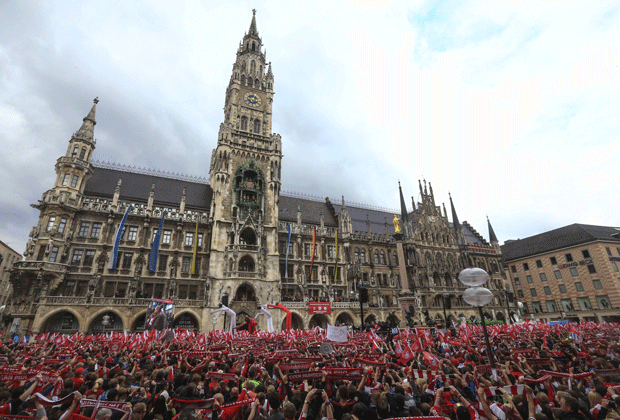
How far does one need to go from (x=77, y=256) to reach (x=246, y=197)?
21369 mm

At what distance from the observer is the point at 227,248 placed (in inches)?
1526

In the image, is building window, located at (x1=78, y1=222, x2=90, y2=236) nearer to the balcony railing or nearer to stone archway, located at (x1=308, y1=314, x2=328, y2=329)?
the balcony railing

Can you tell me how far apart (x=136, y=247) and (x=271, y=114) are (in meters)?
29.7

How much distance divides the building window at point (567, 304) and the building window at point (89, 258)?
74.3 m

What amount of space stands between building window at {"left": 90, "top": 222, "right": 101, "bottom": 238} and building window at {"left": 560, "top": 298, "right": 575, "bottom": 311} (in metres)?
74.9

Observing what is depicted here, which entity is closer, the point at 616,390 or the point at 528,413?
the point at 528,413

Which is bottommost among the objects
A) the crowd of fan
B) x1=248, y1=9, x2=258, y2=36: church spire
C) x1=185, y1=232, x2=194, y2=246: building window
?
the crowd of fan

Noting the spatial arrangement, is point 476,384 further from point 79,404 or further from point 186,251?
point 186,251

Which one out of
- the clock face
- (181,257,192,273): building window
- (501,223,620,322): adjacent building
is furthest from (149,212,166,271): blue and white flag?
(501,223,620,322): adjacent building

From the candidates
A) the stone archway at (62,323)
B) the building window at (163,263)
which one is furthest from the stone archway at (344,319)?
the stone archway at (62,323)

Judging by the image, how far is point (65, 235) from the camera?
34312 millimetres

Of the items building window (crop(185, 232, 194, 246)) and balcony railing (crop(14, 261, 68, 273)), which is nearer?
balcony railing (crop(14, 261, 68, 273))

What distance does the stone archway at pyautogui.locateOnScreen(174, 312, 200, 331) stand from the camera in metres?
35.6

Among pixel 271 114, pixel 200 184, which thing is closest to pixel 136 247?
pixel 200 184
